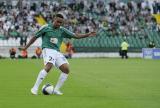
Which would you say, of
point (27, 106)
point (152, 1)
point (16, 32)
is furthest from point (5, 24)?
point (27, 106)

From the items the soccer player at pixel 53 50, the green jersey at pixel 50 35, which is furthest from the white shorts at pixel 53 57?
the green jersey at pixel 50 35

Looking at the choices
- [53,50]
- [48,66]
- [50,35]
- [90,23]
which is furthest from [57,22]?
[90,23]

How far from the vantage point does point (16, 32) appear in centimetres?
5547

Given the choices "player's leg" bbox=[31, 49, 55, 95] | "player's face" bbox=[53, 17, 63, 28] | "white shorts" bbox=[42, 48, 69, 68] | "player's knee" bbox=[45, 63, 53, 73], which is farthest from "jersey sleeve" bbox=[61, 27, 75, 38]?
"player's knee" bbox=[45, 63, 53, 73]

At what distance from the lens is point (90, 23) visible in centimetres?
6019

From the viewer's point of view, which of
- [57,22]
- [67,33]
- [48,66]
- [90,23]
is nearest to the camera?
[48,66]

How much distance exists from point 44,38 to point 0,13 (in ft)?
132

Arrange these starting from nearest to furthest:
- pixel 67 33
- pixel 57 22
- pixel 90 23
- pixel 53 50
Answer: pixel 57 22 → pixel 53 50 → pixel 67 33 → pixel 90 23

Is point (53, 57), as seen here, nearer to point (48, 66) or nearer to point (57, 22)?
point (48, 66)

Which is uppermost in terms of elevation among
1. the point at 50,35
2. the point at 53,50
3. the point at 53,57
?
the point at 50,35

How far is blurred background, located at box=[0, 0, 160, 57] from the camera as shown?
55.5 m

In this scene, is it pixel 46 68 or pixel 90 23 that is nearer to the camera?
pixel 46 68

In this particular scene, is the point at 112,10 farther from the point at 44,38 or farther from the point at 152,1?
the point at 44,38

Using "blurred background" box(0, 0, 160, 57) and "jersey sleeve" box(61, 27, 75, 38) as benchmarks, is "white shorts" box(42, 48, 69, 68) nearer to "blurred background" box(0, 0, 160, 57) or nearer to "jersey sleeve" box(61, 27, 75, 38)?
"jersey sleeve" box(61, 27, 75, 38)
